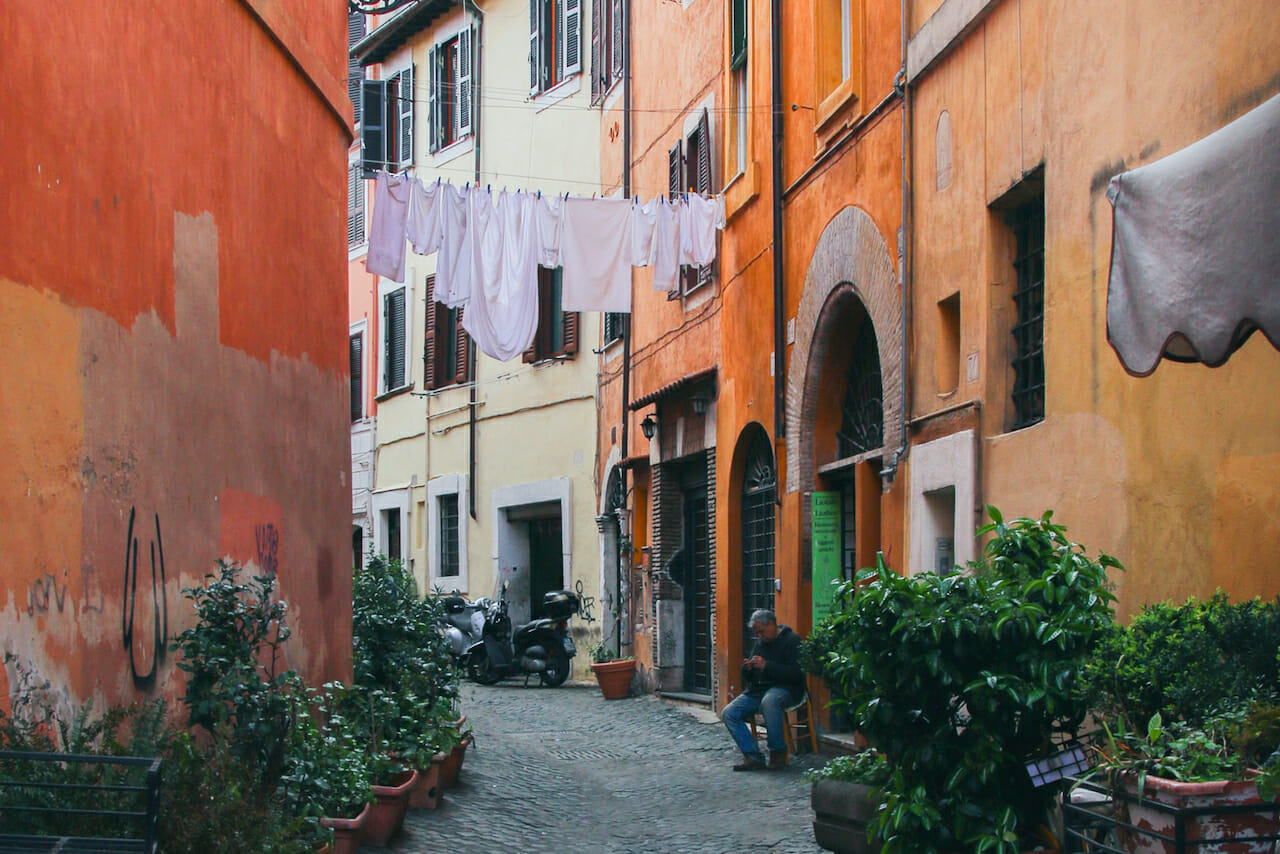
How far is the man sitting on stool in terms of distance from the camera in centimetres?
1089

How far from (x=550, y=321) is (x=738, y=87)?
6.88 meters

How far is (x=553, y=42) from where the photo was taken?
20.9 meters

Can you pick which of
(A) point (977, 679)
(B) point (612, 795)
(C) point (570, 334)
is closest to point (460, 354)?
(C) point (570, 334)

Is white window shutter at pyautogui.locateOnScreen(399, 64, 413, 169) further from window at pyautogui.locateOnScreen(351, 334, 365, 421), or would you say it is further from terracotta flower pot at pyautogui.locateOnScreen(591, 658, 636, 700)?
terracotta flower pot at pyautogui.locateOnScreen(591, 658, 636, 700)

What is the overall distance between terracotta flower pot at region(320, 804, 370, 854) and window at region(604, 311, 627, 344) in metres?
11.8

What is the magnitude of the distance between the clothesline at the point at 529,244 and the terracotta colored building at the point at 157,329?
4126 millimetres

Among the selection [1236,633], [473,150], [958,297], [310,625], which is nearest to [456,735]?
[310,625]

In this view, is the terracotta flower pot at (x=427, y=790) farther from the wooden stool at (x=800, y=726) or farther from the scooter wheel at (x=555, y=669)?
the scooter wheel at (x=555, y=669)

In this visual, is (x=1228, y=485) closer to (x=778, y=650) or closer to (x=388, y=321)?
(x=778, y=650)

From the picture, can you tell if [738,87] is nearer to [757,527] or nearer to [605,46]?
[757,527]

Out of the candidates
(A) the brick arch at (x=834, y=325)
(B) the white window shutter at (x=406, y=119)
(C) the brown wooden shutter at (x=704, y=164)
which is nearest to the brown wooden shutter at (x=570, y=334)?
(C) the brown wooden shutter at (x=704, y=164)

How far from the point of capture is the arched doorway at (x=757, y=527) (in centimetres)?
1352

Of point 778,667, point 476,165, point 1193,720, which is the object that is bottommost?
point 778,667

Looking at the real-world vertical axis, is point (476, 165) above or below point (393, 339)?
above
